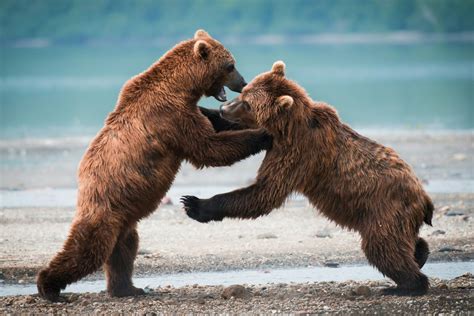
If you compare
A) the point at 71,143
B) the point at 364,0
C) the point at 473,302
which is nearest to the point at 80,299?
the point at 473,302

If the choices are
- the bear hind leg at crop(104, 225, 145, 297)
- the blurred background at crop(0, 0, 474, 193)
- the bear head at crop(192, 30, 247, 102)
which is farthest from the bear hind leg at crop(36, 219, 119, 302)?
the blurred background at crop(0, 0, 474, 193)

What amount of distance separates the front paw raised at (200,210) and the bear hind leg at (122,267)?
0.48m

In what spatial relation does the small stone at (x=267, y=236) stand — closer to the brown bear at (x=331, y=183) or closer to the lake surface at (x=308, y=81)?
the brown bear at (x=331, y=183)

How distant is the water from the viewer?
866 cm

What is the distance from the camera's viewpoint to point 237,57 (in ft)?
182

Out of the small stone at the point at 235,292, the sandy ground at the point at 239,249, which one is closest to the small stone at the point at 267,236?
the sandy ground at the point at 239,249

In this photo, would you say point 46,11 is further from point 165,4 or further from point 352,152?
point 352,152

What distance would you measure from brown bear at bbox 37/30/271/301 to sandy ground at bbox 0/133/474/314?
36cm

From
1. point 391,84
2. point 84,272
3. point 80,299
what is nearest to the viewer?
point 84,272

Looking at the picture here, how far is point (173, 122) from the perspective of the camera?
7.60 metres

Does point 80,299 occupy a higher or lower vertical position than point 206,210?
lower

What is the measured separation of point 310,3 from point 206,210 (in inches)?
2636

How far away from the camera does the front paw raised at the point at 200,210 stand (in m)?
7.52

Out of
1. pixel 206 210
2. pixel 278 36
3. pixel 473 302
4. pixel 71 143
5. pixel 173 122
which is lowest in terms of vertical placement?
pixel 473 302
